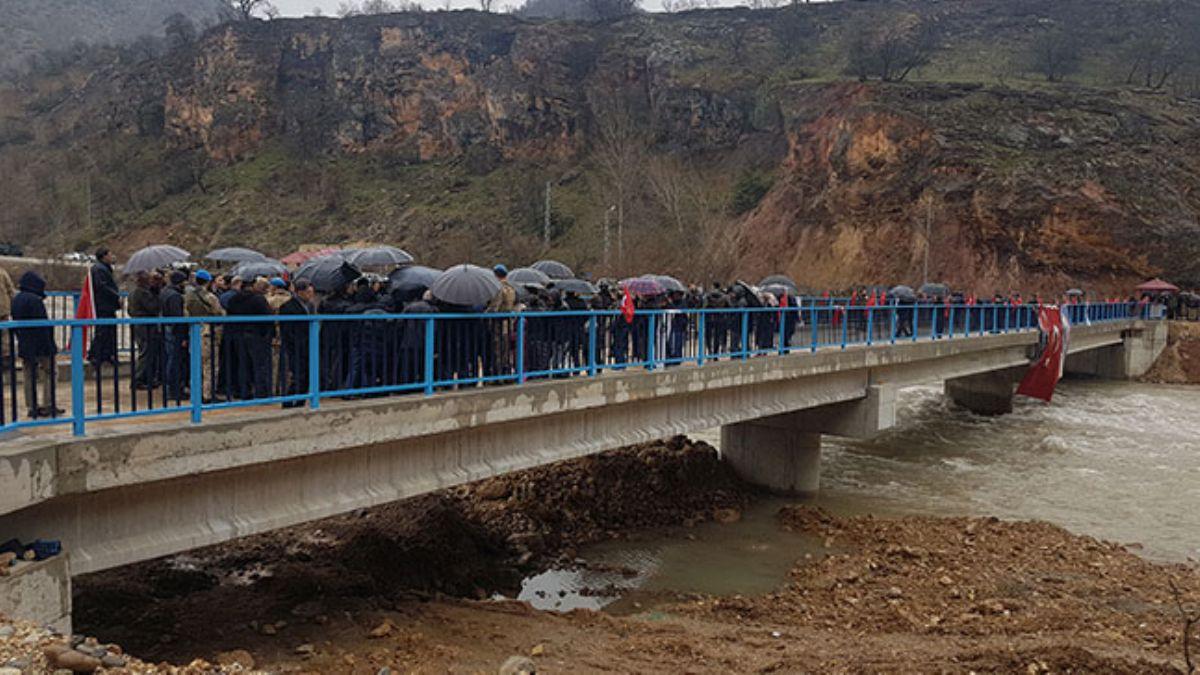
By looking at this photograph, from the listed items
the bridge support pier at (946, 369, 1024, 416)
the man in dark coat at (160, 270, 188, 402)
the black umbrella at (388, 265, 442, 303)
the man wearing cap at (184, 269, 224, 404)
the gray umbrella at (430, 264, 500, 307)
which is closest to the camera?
the man in dark coat at (160, 270, 188, 402)

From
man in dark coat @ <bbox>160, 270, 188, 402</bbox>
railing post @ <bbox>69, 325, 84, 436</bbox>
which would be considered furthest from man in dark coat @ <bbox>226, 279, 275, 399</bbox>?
railing post @ <bbox>69, 325, 84, 436</bbox>

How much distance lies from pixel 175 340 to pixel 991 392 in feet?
85.6

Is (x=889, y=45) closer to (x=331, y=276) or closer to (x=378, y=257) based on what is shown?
(x=378, y=257)

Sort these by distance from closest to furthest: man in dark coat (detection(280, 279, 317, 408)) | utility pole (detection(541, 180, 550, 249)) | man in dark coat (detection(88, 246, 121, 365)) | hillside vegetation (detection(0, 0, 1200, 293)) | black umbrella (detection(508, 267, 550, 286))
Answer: man in dark coat (detection(280, 279, 317, 408))
man in dark coat (detection(88, 246, 121, 365))
black umbrella (detection(508, 267, 550, 286))
hillside vegetation (detection(0, 0, 1200, 293))
utility pole (detection(541, 180, 550, 249))

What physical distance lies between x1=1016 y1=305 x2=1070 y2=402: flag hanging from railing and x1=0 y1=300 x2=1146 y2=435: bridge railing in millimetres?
17350

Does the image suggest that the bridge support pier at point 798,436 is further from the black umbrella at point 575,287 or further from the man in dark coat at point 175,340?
the man in dark coat at point 175,340

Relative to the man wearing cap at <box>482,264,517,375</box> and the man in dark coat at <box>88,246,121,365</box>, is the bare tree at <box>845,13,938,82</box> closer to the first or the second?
the man wearing cap at <box>482,264,517,375</box>

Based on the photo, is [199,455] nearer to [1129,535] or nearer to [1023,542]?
[1023,542]

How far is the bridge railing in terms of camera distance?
21.0 feet

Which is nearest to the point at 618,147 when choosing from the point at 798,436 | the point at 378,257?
the point at 798,436

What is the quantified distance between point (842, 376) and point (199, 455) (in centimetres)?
1233

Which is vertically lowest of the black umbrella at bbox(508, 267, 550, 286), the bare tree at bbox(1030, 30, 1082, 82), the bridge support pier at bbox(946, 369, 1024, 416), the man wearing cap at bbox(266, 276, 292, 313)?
the bridge support pier at bbox(946, 369, 1024, 416)

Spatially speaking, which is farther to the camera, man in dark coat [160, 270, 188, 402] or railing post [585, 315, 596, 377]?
railing post [585, 315, 596, 377]

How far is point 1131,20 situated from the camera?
88.8 meters
